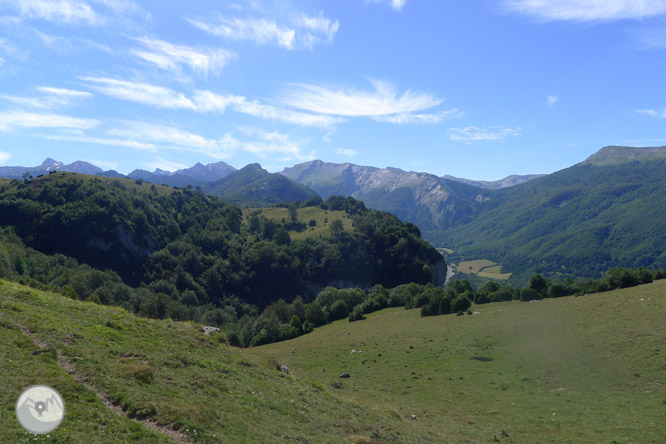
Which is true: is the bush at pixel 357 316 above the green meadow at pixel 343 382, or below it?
below

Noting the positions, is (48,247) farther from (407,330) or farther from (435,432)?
(435,432)

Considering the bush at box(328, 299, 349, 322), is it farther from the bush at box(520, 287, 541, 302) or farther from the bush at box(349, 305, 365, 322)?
the bush at box(520, 287, 541, 302)

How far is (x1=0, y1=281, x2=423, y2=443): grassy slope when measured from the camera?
1313 centimetres

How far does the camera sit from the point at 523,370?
113 feet

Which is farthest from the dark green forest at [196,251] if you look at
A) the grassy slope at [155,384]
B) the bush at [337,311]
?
the grassy slope at [155,384]

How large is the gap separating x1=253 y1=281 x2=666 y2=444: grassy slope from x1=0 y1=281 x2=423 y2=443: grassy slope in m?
6.79

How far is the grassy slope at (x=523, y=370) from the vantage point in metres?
22.8
